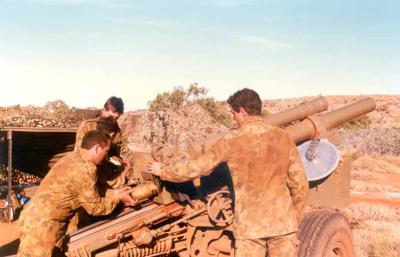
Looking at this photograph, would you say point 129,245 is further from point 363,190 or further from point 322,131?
point 363,190

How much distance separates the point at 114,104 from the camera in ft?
18.3

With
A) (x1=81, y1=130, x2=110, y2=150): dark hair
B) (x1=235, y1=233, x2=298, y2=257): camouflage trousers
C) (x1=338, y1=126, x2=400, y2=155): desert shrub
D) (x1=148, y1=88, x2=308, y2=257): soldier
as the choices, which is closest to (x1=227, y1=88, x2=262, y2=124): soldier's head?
(x1=148, y1=88, x2=308, y2=257): soldier

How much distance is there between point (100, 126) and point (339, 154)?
2.62 metres

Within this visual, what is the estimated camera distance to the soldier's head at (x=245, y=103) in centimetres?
393

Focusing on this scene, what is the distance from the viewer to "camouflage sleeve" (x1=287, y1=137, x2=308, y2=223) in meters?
4.08

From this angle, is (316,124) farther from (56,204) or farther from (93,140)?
(56,204)

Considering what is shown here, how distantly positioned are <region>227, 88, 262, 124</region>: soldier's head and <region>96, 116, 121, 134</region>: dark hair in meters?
1.49

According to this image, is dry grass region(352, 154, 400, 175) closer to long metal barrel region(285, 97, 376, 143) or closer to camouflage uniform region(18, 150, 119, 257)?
long metal barrel region(285, 97, 376, 143)

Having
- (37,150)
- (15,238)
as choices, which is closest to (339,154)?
(15,238)

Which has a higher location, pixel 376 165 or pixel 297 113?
pixel 297 113

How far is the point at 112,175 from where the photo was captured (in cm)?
531

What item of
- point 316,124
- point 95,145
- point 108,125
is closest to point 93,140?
point 95,145

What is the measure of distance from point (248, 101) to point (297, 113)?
2.13 metres

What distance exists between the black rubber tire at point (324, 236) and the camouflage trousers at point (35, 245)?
2220 millimetres
